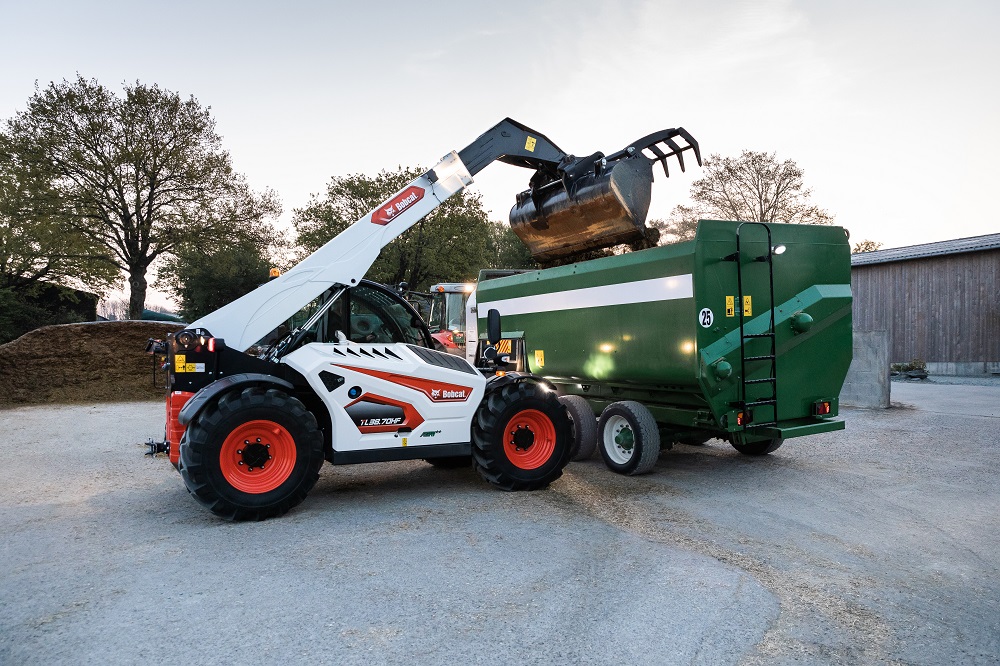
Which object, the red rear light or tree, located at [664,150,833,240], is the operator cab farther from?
tree, located at [664,150,833,240]

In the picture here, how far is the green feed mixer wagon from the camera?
6.37m

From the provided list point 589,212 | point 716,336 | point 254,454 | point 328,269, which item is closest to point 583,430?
point 716,336

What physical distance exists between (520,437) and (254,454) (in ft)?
7.75

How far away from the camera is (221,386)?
5219 millimetres

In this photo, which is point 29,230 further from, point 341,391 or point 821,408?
point 821,408

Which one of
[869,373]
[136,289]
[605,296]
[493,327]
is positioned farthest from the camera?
[136,289]

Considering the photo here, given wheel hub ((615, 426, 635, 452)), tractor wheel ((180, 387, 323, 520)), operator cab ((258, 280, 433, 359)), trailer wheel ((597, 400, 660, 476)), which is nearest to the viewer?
tractor wheel ((180, 387, 323, 520))

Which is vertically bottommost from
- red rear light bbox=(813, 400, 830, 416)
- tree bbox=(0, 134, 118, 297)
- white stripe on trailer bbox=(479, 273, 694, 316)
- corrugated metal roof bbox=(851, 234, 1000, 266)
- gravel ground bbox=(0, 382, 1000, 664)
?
gravel ground bbox=(0, 382, 1000, 664)

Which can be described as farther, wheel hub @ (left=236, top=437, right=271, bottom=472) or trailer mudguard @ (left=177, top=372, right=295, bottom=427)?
wheel hub @ (left=236, top=437, right=271, bottom=472)

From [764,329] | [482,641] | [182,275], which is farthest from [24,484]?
[182,275]

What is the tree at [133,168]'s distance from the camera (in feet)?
90.9

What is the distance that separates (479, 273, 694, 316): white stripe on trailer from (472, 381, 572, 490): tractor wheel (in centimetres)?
143

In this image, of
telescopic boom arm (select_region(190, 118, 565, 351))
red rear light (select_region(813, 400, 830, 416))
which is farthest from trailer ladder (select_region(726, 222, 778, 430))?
telescopic boom arm (select_region(190, 118, 565, 351))

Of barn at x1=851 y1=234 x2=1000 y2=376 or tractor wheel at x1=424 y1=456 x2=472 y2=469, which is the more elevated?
barn at x1=851 y1=234 x2=1000 y2=376
